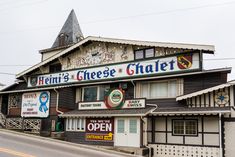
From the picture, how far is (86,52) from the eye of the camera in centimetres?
2686

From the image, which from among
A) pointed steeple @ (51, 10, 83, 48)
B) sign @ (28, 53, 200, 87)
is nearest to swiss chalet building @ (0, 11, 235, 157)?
sign @ (28, 53, 200, 87)

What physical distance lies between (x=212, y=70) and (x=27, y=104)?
16.5 metres

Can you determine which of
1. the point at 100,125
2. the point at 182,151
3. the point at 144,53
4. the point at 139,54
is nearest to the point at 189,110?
the point at 182,151

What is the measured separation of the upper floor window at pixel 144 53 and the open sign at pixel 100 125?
525 centimetres

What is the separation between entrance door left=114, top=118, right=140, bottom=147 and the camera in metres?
20.9

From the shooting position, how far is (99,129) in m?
23.2

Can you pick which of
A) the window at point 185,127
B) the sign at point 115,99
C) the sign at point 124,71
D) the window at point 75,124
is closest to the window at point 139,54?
the sign at point 124,71

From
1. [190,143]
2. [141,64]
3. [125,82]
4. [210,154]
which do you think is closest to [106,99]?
[125,82]

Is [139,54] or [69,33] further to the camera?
[69,33]

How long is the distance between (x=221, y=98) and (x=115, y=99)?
7.69m

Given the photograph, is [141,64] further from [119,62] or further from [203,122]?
[203,122]

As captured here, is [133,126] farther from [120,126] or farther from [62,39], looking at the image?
[62,39]

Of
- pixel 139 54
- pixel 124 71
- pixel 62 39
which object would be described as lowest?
pixel 124 71

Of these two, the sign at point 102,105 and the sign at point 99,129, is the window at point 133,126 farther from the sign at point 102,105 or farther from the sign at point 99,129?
the sign at point 99,129
